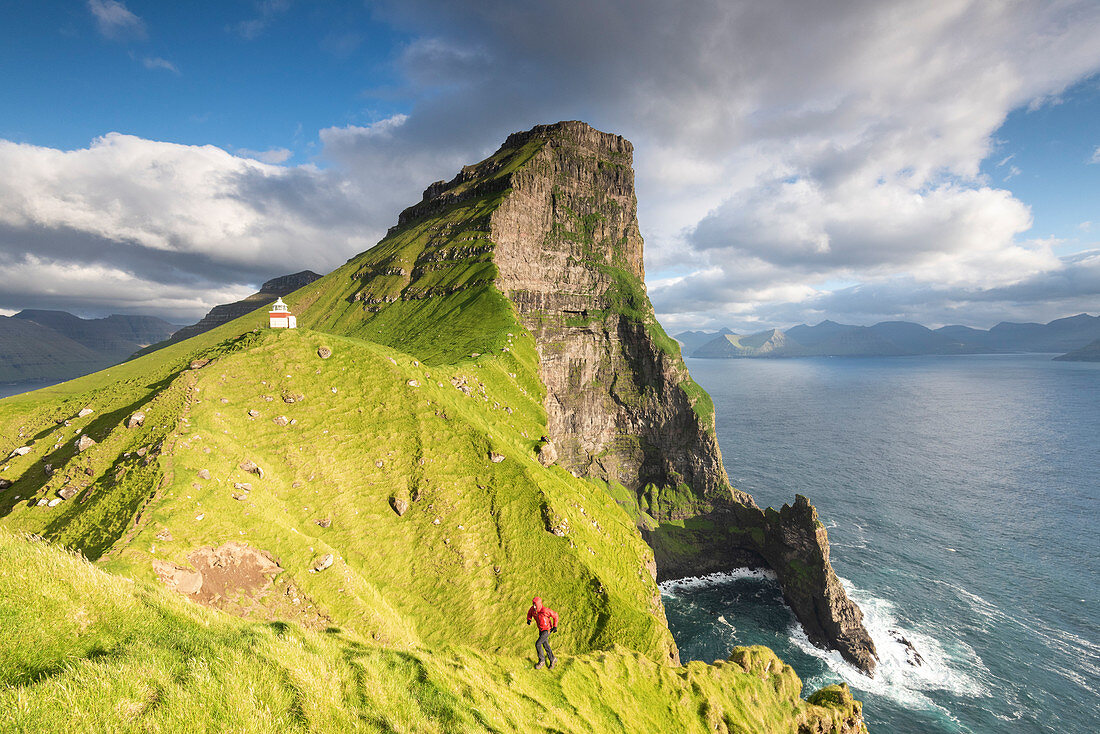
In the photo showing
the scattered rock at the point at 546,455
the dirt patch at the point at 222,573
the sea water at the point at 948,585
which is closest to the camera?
the dirt patch at the point at 222,573

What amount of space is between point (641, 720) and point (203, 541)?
25782 millimetres

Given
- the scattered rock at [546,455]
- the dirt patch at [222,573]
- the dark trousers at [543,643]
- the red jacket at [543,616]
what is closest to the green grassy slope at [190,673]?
the dark trousers at [543,643]

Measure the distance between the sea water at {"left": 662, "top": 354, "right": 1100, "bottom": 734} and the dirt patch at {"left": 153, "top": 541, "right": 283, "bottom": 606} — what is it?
64.3 metres

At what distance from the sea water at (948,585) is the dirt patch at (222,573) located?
211 feet

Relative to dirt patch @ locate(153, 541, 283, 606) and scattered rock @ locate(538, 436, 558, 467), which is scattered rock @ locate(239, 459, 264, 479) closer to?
dirt patch @ locate(153, 541, 283, 606)

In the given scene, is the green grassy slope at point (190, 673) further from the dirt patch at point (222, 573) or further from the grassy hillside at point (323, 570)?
the dirt patch at point (222, 573)

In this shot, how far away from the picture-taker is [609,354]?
104m

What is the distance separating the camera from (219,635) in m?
9.48

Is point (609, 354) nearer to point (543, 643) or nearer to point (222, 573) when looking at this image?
point (543, 643)

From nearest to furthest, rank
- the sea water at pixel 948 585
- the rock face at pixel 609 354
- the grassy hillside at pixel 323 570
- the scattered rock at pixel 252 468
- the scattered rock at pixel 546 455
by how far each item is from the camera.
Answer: the grassy hillside at pixel 323 570 → the scattered rock at pixel 252 468 → the scattered rock at pixel 546 455 → the sea water at pixel 948 585 → the rock face at pixel 609 354

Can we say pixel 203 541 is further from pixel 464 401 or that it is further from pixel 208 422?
pixel 464 401

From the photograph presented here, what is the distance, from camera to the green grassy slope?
610 centimetres

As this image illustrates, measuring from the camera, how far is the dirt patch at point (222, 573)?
19531 millimetres

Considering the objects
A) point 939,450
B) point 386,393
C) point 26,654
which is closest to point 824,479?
point 939,450
